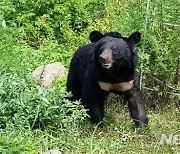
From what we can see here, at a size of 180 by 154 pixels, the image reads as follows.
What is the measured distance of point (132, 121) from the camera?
6281mm

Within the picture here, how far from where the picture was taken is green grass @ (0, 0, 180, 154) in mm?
5414

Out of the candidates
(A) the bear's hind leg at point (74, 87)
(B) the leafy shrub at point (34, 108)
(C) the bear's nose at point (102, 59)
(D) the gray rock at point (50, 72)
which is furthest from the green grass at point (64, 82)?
(C) the bear's nose at point (102, 59)

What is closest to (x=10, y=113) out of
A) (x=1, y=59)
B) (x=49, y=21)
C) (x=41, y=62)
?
(x=1, y=59)

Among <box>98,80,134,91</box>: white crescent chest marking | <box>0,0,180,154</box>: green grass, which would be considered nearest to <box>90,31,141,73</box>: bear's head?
<box>98,80,134,91</box>: white crescent chest marking

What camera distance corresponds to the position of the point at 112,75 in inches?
239

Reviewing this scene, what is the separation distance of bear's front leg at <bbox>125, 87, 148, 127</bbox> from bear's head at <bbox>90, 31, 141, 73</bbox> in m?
0.28

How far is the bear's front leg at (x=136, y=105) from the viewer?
6199 mm

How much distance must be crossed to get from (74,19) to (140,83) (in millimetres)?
3280

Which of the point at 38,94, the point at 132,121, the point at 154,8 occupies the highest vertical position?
the point at 154,8

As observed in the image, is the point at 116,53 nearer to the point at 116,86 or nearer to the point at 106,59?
the point at 106,59

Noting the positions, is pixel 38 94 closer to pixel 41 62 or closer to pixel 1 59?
pixel 1 59

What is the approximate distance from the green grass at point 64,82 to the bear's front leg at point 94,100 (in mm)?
97

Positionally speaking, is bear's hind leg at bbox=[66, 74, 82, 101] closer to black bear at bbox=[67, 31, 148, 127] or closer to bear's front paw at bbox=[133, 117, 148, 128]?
black bear at bbox=[67, 31, 148, 127]

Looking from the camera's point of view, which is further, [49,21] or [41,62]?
[49,21]
